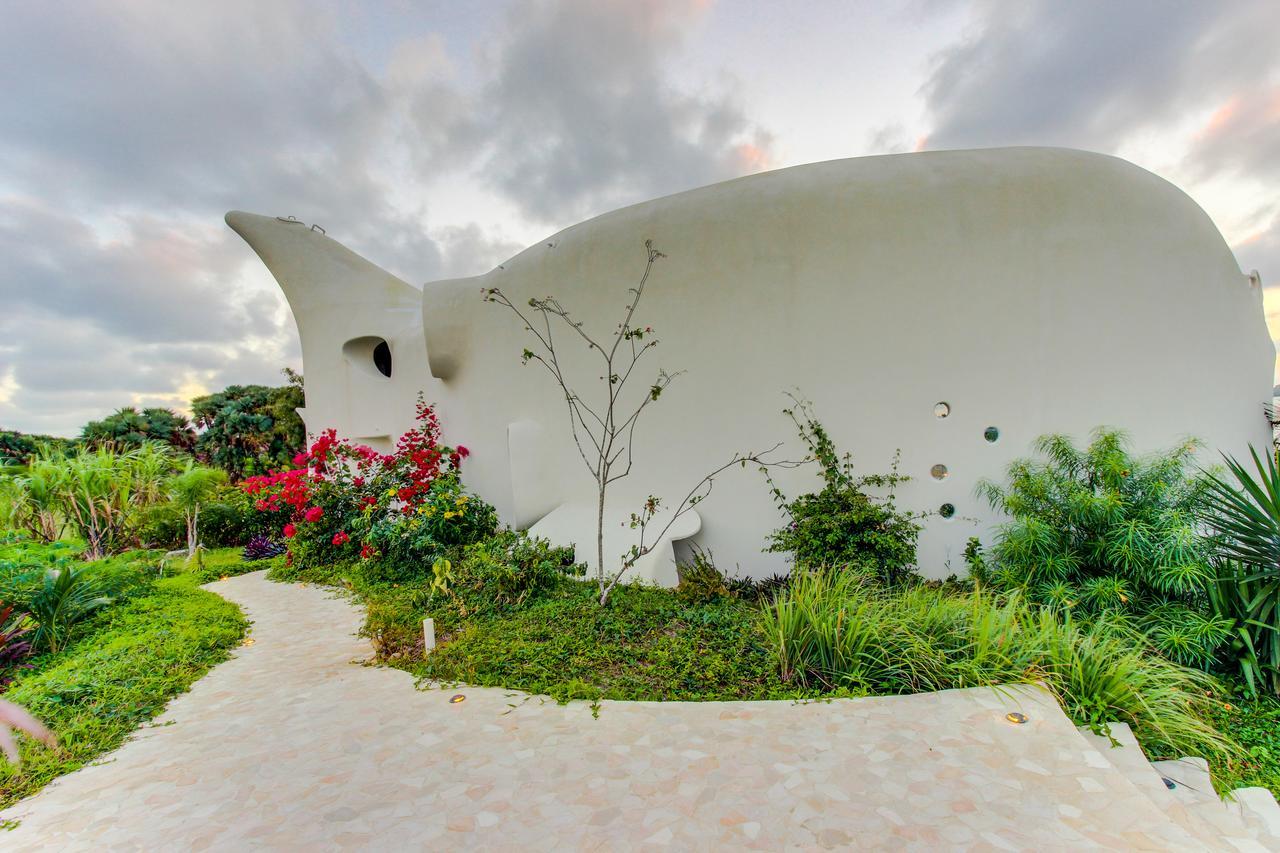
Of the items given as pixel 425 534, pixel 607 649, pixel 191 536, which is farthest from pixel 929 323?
pixel 191 536

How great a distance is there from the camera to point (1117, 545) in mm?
4395

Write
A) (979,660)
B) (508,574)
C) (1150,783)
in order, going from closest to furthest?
(1150,783) < (979,660) < (508,574)

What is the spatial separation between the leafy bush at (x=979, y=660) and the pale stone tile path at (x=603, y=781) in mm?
244

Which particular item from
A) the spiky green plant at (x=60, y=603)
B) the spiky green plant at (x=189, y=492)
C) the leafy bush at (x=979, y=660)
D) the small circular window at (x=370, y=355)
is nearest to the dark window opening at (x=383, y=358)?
the small circular window at (x=370, y=355)

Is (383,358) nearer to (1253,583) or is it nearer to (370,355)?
(370,355)

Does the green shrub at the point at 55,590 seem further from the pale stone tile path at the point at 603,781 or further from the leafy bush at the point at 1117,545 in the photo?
the leafy bush at the point at 1117,545

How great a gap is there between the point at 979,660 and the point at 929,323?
3901 mm

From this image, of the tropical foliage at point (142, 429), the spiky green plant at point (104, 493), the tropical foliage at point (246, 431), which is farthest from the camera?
the tropical foliage at point (246, 431)

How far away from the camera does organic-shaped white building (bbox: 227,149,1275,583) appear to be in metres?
5.87

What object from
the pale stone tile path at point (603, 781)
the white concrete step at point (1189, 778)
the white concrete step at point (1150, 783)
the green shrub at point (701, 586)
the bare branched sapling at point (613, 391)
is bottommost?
the white concrete step at point (1189, 778)

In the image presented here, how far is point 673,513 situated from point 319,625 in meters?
3.95

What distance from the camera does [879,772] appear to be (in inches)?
97.3

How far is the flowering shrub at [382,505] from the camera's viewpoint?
6859mm

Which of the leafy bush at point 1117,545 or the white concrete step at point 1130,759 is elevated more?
the leafy bush at point 1117,545
